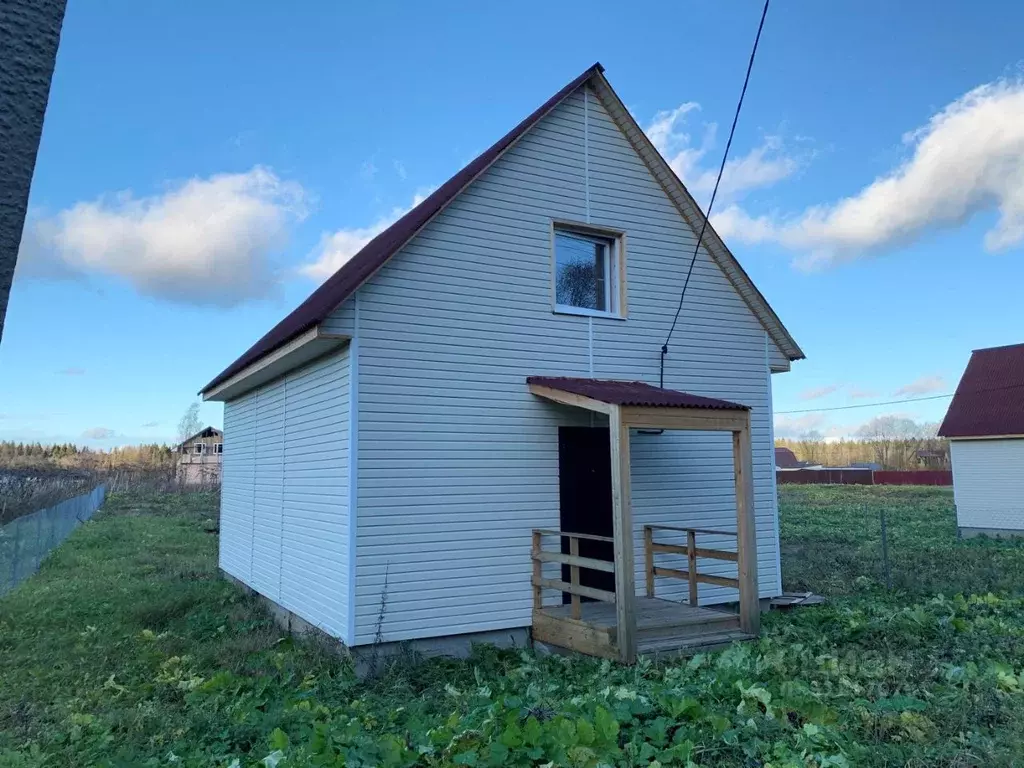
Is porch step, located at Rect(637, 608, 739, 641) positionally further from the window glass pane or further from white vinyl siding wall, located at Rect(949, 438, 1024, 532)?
white vinyl siding wall, located at Rect(949, 438, 1024, 532)

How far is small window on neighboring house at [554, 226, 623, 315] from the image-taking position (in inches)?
392

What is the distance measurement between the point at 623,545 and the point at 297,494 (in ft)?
15.4

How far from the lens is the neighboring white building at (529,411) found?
8.21 m

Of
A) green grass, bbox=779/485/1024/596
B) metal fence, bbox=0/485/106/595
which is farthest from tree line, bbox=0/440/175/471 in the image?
→ green grass, bbox=779/485/1024/596

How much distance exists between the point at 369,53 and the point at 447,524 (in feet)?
23.0

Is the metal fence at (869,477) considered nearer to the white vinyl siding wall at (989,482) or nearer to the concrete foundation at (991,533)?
the white vinyl siding wall at (989,482)

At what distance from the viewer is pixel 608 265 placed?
10.4 meters

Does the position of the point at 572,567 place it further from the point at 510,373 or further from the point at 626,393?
the point at 510,373

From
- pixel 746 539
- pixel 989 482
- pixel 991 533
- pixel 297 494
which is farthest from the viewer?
pixel 989 482

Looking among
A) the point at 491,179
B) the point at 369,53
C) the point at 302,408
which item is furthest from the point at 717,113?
the point at 302,408

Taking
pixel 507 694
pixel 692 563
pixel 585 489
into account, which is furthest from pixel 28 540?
pixel 692 563

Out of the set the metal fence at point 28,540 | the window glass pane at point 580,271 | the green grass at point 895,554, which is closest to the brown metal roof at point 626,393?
the window glass pane at point 580,271

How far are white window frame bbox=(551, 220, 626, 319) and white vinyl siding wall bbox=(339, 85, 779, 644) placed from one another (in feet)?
0.35

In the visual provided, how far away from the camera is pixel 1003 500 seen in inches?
821
